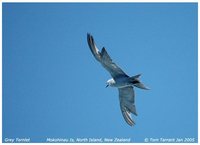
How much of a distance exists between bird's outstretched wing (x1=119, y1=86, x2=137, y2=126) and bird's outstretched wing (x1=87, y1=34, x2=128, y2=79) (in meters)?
0.82

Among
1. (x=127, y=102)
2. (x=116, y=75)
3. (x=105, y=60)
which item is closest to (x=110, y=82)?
(x=116, y=75)

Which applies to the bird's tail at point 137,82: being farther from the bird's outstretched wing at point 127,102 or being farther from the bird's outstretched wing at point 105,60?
the bird's outstretched wing at point 127,102

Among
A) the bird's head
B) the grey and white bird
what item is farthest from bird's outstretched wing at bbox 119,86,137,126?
the bird's head

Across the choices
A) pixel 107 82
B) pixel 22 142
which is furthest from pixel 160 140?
pixel 22 142

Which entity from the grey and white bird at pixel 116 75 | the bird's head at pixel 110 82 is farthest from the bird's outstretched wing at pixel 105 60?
the bird's head at pixel 110 82

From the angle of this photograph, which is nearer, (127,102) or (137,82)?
(137,82)

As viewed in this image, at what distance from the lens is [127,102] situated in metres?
13.5

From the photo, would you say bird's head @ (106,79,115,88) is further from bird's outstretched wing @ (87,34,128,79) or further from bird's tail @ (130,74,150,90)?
bird's tail @ (130,74,150,90)

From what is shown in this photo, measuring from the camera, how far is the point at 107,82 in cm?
1289

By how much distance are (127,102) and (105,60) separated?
1.72 metres

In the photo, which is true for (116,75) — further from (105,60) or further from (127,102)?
(127,102)

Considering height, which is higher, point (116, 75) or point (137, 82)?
point (116, 75)

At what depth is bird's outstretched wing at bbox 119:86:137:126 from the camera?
13.3 metres

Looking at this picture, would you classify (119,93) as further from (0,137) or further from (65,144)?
(0,137)
